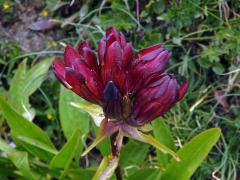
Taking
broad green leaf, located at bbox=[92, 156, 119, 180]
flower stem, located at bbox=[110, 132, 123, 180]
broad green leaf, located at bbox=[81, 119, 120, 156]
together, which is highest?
broad green leaf, located at bbox=[81, 119, 120, 156]

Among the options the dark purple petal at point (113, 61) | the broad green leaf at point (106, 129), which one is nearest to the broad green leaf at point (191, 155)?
the broad green leaf at point (106, 129)

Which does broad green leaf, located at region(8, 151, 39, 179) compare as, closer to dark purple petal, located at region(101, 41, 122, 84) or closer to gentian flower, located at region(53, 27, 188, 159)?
gentian flower, located at region(53, 27, 188, 159)

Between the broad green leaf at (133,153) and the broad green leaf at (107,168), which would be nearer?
the broad green leaf at (107,168)

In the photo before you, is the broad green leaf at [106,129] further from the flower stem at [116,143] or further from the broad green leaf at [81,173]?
the broad green leaf at [81,173]

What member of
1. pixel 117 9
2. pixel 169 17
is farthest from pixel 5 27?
pixel 169 17

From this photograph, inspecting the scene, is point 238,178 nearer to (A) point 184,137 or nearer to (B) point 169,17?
(A) point 184,137

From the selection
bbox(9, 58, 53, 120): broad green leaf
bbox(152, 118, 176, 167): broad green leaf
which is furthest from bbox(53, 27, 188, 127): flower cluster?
bbox(9, 58, 53, 120): broad green leaf
